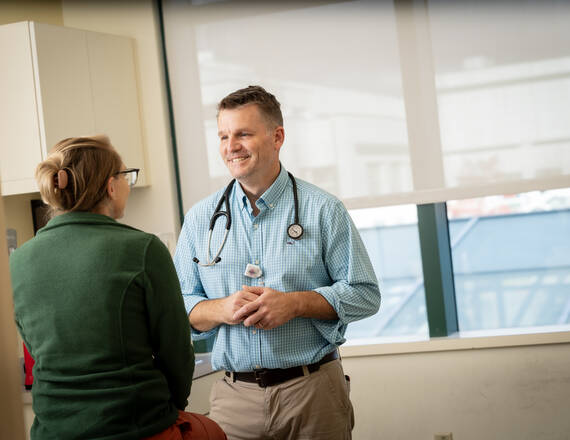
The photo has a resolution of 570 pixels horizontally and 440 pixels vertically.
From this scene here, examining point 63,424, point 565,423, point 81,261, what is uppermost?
point 81,261

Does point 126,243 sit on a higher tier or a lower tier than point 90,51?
lower

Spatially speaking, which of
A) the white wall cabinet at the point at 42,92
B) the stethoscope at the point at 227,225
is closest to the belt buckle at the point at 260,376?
the stethoscope at the point at 227,225

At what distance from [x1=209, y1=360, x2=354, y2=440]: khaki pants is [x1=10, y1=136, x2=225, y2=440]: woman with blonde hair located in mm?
456

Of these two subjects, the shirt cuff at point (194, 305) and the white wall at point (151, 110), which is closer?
the shirt cuff at point (194, 305)

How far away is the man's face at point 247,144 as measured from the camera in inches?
76.4

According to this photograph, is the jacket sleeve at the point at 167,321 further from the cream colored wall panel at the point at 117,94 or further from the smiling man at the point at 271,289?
the cream colored wall panel at the point at 117,94

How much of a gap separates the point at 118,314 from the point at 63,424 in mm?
248

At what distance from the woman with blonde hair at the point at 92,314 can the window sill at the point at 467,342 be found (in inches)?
72.5

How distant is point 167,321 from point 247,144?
71 centimetres

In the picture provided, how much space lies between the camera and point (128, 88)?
338 centimetres

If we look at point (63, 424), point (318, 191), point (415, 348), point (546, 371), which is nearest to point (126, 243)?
point (63, 424)

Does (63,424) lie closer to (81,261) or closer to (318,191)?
(81,261)

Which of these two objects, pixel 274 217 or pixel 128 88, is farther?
pixel 128 88

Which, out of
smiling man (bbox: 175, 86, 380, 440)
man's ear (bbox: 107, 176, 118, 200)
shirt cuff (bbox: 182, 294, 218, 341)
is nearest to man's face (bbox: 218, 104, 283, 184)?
smiling man (bbox: 175, 86, 380, 440)
